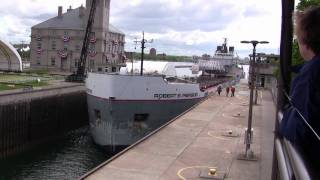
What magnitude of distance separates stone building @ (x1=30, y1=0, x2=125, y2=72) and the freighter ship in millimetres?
56941

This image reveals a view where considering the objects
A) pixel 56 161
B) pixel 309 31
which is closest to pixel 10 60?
pixel 56 161

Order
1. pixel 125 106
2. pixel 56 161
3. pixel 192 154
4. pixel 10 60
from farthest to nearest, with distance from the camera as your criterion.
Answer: pixel 10 60, pixel 125 106, pixel 56 161, pixel 192 154

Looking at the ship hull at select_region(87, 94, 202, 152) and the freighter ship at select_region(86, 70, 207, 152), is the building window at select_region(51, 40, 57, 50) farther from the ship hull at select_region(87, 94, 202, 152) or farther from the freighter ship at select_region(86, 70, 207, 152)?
the ship hull at select_region(87, 94, 202, 152)

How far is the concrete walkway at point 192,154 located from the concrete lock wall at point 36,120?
32.8 ft

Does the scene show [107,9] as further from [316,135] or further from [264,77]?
[316,135]

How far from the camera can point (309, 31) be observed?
2.23 m

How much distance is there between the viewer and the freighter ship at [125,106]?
32.8 meters

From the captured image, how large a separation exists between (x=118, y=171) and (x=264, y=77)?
237 feet

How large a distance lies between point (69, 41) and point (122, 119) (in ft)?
206

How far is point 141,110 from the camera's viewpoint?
3388 cm

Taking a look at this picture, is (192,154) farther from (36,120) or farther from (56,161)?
(36,120)

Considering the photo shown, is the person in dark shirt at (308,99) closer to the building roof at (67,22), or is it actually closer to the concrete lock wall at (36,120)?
the concrete lock wall at (36,120)

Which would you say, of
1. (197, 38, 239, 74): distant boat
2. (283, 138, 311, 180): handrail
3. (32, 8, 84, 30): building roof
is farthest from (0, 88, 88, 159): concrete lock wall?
(32, 8, 84, 30): building roof

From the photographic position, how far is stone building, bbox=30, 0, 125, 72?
92.7 metres
